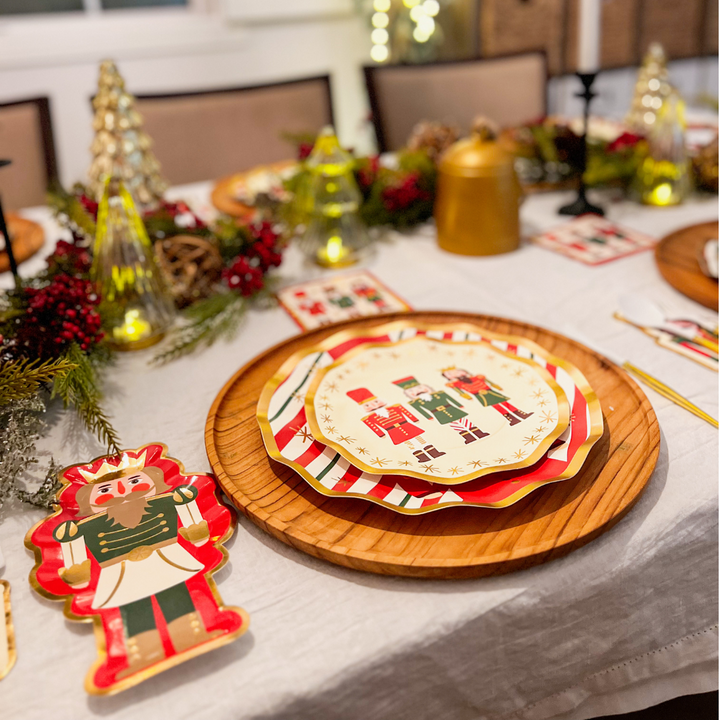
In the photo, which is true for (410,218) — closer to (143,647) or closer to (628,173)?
(628,173)

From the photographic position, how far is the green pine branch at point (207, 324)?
786 mm

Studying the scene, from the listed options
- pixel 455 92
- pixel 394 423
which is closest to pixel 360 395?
pixel 394 423

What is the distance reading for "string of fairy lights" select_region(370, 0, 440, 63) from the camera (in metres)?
2.57

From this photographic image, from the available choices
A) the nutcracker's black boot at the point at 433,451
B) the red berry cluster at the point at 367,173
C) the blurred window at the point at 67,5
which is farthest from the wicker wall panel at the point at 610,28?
the nutcracker's black boot at the point at 433,451

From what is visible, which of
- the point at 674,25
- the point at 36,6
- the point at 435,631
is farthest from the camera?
the point at 674,25

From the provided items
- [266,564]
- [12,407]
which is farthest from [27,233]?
[266,564]

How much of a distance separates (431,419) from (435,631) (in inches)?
7.8

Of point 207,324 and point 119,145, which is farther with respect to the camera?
point 119,145

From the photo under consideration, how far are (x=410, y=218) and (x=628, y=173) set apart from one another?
45cm

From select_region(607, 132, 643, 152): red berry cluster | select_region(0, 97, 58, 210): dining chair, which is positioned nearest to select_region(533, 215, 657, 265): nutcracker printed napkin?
select_region(607, 132, 643, 152): red berry cluster

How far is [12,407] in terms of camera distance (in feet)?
1.91

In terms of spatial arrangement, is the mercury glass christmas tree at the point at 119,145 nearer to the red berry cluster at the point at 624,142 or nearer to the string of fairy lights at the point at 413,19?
the red berry cluster at the point at 624,142

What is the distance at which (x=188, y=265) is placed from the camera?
89cm

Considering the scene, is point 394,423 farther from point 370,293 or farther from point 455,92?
point 455,92
